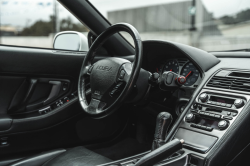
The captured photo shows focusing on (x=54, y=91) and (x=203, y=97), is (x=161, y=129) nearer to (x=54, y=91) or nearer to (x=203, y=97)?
(x=203, y=97)

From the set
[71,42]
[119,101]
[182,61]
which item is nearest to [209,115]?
[119,101]

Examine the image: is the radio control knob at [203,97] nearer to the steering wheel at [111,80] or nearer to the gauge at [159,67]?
the steering wheel at [111,80]

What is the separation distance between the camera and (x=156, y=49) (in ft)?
6.16

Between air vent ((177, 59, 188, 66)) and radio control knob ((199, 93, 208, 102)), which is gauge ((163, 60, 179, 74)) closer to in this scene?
air vent ((177, 59, 188, 66))

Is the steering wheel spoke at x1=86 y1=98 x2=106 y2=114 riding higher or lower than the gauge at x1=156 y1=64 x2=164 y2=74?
lower

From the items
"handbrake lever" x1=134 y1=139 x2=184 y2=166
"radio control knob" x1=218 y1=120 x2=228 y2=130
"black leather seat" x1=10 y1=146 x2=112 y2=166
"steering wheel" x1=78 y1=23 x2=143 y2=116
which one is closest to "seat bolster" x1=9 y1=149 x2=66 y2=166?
"black leather seat" x1=10 y1=146 x2=112 y2=166

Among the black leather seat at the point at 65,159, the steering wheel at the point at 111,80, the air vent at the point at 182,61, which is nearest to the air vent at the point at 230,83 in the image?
the air vent at the point at 182,61

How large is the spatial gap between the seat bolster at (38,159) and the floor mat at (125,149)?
0.39m

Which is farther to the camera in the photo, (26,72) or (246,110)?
(26,72)

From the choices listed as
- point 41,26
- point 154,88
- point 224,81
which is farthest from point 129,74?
point 41,26

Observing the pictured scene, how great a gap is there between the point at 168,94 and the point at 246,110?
576 mm

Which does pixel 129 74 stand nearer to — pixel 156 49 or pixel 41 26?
pixel 156 49

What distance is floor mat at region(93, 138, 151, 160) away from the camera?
2072 mm

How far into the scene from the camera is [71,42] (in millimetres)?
2117
